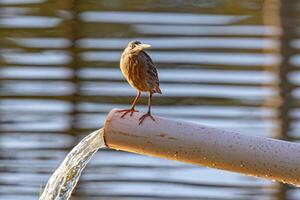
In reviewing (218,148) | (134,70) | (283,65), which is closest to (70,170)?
(134,70)

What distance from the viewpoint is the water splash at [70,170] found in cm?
244

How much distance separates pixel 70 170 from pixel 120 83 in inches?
133

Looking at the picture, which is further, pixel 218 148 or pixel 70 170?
pixel 70 170

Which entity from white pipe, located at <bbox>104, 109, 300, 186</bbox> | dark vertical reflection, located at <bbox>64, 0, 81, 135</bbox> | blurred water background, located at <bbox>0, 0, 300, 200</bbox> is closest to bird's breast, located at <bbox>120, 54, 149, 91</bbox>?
white pipe, located at <bbox>104, 109, 300, 186</bbox>

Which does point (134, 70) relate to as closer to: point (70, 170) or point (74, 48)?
point (70, 170)

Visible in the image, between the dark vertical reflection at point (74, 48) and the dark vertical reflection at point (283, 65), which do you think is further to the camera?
the dark vertical reflection at point (74, 48)

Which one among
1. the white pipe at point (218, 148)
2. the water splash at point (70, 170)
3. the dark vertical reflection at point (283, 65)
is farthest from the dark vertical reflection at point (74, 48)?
the white pipe at point (218, 148)

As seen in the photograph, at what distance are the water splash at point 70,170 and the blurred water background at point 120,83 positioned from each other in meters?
3.23

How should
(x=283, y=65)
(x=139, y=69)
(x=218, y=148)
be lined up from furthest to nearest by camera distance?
1. (x=283, y=65)
2. (x=139, y=69)
3. (x=218, y=148)

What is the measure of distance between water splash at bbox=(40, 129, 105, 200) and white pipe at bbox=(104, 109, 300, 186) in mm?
373

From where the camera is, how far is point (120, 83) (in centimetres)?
587

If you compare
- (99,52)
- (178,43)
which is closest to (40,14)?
(99,52)

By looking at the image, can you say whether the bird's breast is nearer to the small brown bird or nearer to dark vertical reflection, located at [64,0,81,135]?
the small brown bird

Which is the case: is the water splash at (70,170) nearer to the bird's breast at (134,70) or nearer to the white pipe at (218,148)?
the bird's breast at (134,70)
